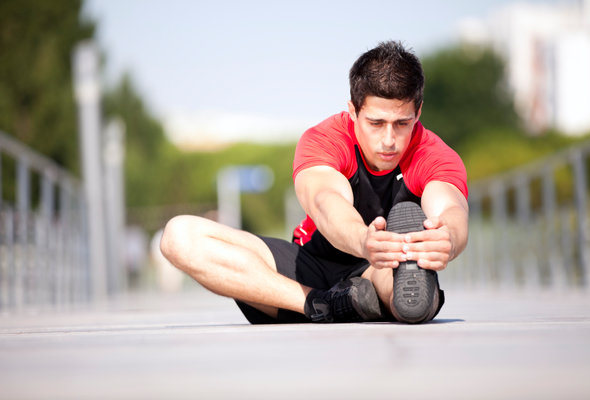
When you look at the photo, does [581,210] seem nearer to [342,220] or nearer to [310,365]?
[342,220]

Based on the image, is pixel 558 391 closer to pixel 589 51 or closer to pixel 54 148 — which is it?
pixel 54 148

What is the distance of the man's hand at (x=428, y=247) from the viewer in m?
2.72

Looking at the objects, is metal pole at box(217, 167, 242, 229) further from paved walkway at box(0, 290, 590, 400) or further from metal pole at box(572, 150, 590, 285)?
paved walkway at box(0, 290, 590, 400)

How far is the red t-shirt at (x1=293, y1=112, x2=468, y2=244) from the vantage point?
10.8 feet

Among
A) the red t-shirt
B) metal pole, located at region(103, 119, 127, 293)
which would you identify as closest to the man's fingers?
the red t-shirt

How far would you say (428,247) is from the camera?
2.72m

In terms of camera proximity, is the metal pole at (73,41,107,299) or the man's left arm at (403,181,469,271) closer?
the man's left arm at (403,181,469,271)

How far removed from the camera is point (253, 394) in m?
1.43

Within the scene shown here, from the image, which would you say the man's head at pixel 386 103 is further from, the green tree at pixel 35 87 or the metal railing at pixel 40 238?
the green tree at pixel 35 87

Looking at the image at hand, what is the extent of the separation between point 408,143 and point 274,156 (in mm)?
65924

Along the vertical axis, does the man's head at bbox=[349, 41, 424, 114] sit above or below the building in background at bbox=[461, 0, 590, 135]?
below

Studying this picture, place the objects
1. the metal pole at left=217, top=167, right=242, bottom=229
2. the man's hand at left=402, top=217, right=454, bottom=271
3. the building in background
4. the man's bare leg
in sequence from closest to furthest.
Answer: the man's hand at left=402, top=217, right=454, bottom=271
the man's bare leg
the metal pole at left=217, top=167, right=242, bottom=229
the building in background

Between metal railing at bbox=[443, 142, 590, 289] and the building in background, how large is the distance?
36.5 m

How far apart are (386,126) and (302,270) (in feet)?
2.16
